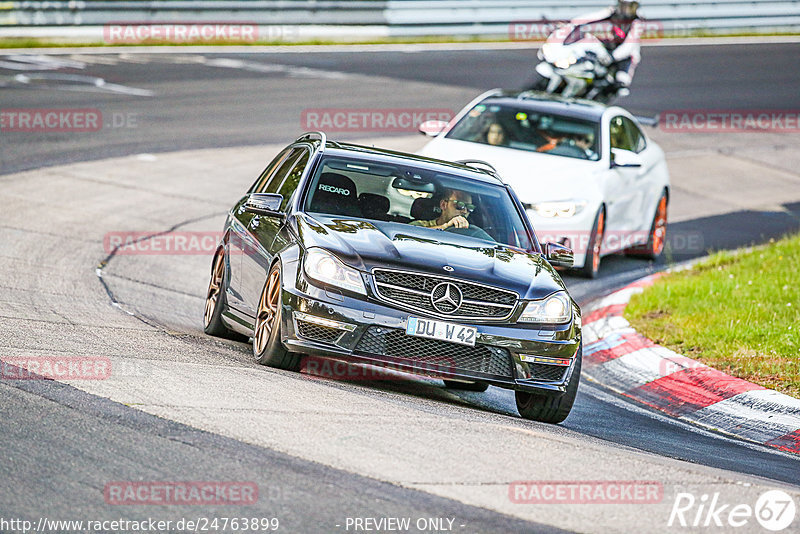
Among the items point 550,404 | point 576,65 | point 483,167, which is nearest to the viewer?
point 550,404

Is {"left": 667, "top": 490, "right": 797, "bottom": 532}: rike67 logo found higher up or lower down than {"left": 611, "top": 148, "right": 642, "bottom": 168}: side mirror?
lower down

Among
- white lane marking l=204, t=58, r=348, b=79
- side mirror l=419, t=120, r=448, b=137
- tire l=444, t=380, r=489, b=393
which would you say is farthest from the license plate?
white lane marking l=204, t=58, r=348, b=79

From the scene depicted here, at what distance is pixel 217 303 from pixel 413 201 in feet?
5.53

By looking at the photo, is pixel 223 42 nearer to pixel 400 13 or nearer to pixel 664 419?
pixel 400 13

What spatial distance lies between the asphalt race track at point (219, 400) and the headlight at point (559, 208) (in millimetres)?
864

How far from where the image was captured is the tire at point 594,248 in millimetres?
14180

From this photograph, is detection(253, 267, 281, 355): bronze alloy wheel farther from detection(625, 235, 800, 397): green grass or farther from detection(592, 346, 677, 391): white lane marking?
detection(625, 235, 800, 397): green grass

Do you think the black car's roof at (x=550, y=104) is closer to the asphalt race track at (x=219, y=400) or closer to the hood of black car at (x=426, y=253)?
the asphalt race track at (x=219, y=400)

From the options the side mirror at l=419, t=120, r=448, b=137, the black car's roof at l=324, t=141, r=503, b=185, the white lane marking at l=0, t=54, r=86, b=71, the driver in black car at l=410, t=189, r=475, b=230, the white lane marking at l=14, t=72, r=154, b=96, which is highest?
the black car's roof at l=324, t=141, r=503, b=185

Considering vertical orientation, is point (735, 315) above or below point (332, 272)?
below

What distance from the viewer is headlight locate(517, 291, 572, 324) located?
8242 mm

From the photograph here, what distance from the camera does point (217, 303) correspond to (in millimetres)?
9953

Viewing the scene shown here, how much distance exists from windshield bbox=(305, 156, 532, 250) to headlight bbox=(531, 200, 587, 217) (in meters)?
3.91

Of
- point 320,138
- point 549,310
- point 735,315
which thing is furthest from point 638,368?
point 320,138
